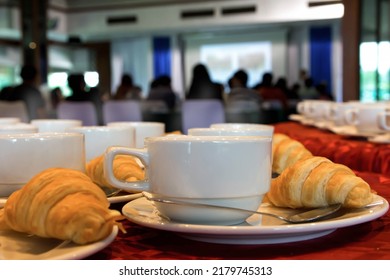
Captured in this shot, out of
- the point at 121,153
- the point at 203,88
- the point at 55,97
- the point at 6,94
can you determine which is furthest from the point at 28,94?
the point at 121,153

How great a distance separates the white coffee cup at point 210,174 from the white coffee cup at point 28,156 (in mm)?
158

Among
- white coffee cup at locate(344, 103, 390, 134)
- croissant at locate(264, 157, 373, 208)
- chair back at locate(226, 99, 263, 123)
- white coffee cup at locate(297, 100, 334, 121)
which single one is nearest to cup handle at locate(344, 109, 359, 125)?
white coffee cup at locate(344, 103, 390, 134)

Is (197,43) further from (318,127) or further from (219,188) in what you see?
(219,188)

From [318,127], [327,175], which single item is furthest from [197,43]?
[327,175]

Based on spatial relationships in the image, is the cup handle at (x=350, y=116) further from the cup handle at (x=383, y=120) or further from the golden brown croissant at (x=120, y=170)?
the golden brown croissant at (x=120, y=170)

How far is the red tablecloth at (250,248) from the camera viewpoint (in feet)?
1.49

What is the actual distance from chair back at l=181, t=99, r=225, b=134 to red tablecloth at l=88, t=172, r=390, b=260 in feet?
12.8

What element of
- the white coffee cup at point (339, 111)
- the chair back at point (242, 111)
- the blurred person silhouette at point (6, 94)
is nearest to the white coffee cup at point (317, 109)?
the white coffee cup at point (339, 111)

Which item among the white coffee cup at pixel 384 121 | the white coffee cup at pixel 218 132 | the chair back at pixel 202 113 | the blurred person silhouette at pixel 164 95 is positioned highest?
the blurred person silhouette at pixel 164 95

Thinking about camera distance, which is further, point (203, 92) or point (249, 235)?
point (203, 92)

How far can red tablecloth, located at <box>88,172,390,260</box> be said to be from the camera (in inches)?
17.9
